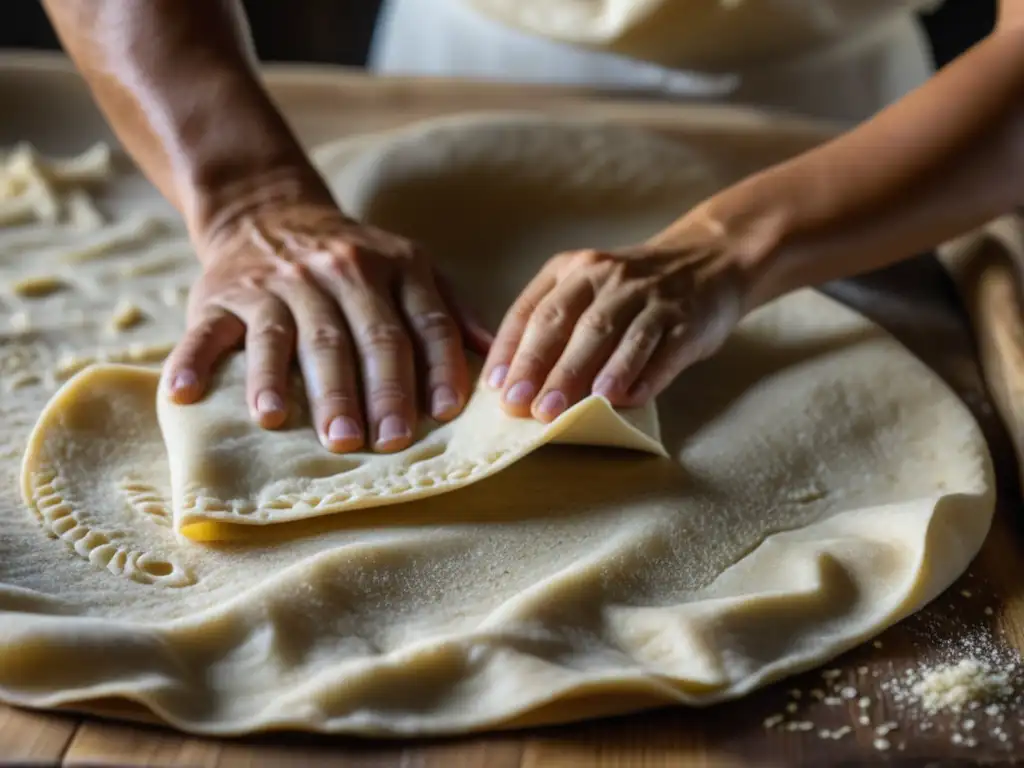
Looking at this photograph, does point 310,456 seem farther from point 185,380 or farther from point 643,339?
point 643,339

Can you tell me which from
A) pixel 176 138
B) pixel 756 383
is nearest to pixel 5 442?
pixel 176 138

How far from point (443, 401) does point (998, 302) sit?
743mm

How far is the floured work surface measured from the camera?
77 centimetres

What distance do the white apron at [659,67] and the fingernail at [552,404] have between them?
97 cm

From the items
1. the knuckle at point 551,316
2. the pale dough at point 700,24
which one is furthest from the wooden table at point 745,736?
the pale dough at point 700,24

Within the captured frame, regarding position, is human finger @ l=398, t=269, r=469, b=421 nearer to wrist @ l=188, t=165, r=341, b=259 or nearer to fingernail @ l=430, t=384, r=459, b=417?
fingernail @ l=430, t=384, r=459, b=417

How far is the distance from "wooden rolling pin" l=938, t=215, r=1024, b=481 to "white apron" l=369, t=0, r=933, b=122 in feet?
1.56

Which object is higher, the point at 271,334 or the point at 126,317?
the point at 271,334

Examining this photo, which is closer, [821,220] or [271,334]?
[271,334]

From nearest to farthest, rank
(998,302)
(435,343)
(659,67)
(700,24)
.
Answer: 1. (435,343)
2. (998,302)
3. (700,24)
4. (659,67)

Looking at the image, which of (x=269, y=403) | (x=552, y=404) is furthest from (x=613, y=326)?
(x=269, y=403)

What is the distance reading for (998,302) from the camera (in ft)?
4.47

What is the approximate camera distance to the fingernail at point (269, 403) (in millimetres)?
1018

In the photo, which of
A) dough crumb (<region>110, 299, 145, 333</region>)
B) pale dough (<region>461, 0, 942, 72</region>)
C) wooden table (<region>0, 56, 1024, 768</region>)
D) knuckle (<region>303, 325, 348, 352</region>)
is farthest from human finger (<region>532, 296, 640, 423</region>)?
pale dough (<region>461, 0, 942, 72</region>)
